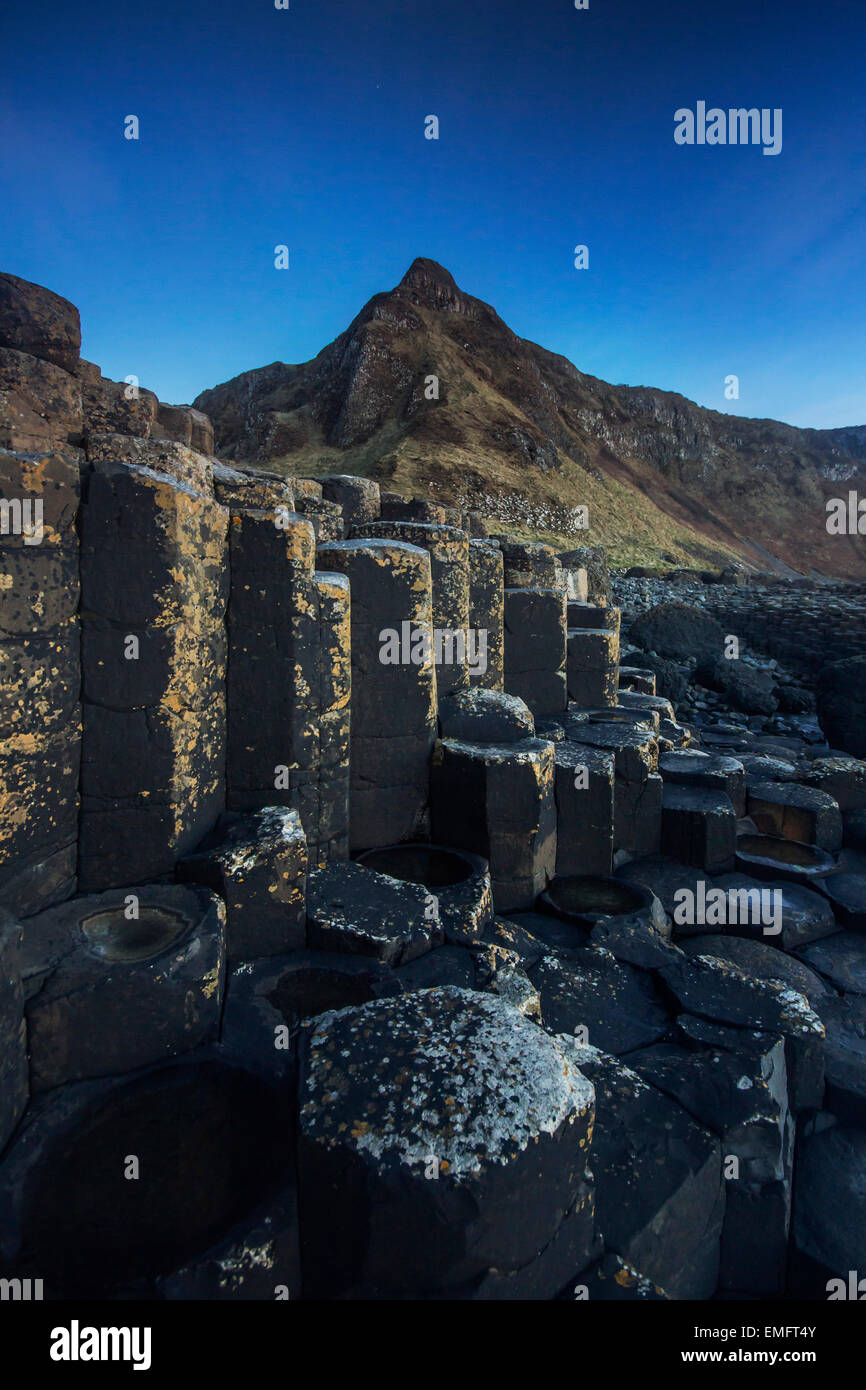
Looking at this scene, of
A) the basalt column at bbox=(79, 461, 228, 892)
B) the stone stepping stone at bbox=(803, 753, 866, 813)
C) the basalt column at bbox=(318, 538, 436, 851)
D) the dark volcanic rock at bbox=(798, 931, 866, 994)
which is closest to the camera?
Result: the basalt column at bbox=(79, 461, 228, 892)

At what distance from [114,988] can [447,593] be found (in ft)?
13.1

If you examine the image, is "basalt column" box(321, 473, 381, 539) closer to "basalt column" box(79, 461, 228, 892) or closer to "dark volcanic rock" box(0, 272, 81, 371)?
"basalt column" box(79, 461, 228, 892)

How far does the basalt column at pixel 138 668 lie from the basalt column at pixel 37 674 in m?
0.08

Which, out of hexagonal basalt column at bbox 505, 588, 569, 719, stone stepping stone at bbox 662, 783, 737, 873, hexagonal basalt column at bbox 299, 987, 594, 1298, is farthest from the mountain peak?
hexagonal basalt column at bbox 299, 987, 594, 1298

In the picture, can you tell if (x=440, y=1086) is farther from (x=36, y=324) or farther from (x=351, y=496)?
(x=36, y=324)

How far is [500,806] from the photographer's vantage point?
4637mm

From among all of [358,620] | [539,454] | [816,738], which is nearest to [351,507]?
[358,620]

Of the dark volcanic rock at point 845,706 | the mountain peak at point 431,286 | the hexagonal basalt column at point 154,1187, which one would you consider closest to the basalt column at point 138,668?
the hexagonal basalt column at point 154,1187

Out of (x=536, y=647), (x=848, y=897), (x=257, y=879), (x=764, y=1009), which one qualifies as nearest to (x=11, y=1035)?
(x=257, y=879)

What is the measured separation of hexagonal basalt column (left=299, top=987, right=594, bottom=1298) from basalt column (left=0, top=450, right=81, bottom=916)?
55.0 inches

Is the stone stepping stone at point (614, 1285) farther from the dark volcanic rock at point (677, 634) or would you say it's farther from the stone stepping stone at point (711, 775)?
the dark volcanic rock at point (677, 634)

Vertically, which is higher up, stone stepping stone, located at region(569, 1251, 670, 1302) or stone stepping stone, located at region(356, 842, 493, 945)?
stone stepping stone, located at region(356, 842, 493, 945)

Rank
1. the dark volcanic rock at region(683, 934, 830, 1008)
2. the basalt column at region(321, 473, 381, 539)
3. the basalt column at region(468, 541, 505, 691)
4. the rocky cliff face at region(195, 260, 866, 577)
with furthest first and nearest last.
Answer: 1. the rocky cliff face at region(195, 260, 866, 577)
2. the basalt column at region(321, 473, 381, 539)
3. the basalt column at region(468, 541, 505, 691)
4. the dark volcanic rock at region(683, 934, 830, 1008)

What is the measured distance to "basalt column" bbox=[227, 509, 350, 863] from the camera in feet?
11.9
